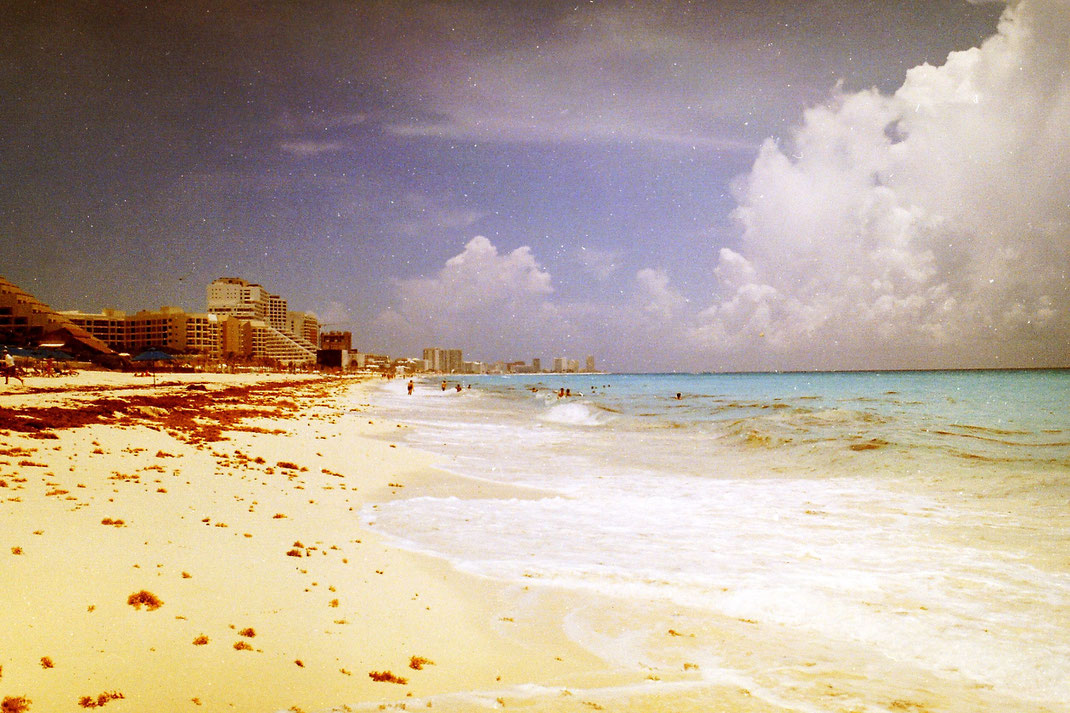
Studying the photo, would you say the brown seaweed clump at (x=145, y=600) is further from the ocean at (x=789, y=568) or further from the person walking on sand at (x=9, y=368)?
the person walking on sand at (x=9, y=368)

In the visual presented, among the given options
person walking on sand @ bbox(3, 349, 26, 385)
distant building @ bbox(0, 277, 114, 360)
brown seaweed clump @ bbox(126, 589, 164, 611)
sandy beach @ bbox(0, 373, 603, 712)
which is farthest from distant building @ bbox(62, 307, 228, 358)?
brown seaweed clump @ bbox(126, 589, 164, 611)

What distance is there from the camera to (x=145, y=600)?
553 cm

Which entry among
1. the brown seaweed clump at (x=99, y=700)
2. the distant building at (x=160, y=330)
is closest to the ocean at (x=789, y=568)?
the brown seaweed clump at (x=99, y=700)

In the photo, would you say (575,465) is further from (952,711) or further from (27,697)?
(27,697)

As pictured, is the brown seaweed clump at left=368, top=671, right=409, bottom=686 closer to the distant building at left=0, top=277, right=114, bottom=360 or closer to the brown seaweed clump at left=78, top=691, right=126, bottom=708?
the brown seaweed clump at left=78, top=691, right=126, bottom=708

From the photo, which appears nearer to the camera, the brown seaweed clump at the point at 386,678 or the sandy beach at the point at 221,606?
the sandy beach at the point at 221,606

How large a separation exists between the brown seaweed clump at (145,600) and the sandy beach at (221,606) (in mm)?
18

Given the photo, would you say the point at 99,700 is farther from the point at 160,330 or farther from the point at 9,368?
the point at 160,330

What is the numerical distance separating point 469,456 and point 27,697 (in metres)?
16.5

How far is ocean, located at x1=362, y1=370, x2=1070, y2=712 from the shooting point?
533cm

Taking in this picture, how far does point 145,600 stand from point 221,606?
724 mm

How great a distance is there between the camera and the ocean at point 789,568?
5.33 m

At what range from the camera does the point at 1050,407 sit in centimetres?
4125

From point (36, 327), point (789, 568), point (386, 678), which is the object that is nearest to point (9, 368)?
point (386, 678)
